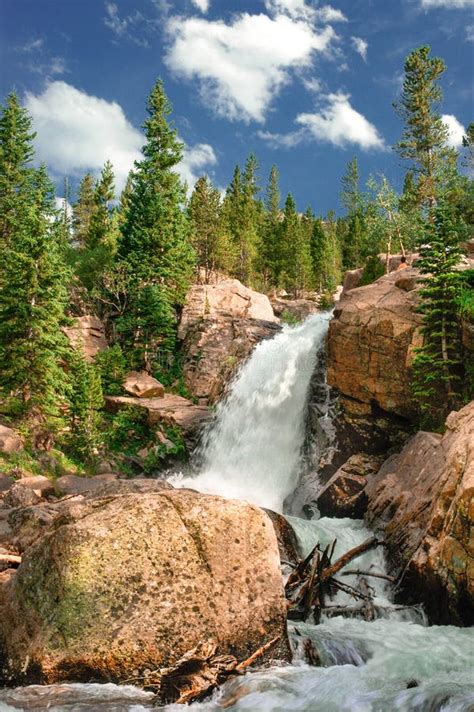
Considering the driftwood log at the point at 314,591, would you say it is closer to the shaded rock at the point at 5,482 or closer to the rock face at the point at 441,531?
the rock face at the point at 441,531

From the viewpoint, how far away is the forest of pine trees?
18.9m

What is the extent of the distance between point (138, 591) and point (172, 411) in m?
23.1

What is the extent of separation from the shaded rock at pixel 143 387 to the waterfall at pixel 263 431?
487cm

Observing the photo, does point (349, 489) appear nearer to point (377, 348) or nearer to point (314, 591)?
point (377, 348)

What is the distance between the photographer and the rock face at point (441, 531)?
30.6 ft

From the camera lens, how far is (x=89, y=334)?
37250 mm

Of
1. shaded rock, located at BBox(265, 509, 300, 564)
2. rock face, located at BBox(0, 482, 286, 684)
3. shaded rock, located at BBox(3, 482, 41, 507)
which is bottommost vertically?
shaded rock, located at BBox(3, 482, 41, 507)

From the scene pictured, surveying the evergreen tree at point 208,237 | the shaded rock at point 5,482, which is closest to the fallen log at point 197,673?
the shaded rock at point 5,482

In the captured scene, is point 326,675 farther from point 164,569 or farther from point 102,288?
point 102,288

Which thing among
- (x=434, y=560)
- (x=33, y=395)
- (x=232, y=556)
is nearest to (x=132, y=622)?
(x=232, y=556)

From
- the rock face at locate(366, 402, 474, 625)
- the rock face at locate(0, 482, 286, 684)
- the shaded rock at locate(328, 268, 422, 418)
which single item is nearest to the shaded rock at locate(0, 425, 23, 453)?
the shaded rock at locate(328, 268, 422, 418)

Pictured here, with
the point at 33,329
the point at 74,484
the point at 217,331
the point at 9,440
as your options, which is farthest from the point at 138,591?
the point at 217,331

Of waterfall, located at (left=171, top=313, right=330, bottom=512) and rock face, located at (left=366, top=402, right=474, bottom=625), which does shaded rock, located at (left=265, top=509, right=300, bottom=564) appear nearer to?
rock face, located at (left=366, top=402, right=474, bottom=625)

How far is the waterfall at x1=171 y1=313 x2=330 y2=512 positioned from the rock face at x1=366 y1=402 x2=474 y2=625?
936 centimetres
